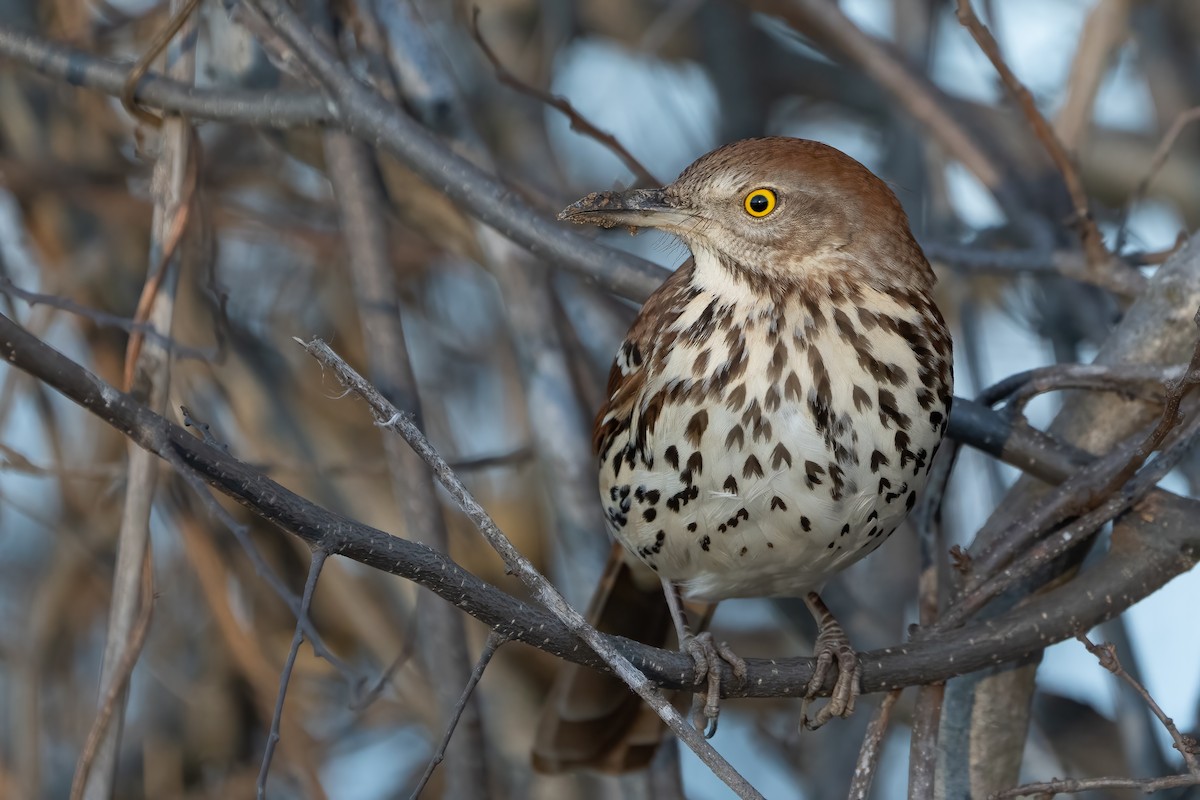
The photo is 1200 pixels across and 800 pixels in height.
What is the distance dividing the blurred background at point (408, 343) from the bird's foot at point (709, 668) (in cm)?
76

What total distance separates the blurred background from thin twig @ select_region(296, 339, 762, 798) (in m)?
1.31

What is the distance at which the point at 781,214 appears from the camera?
286 centimetres

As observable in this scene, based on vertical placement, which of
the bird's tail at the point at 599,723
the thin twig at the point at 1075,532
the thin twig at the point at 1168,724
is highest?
the bird's tail at the point at 599,723

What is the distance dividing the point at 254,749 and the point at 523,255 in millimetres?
1806

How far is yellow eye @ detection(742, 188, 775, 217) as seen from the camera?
2.85 metres

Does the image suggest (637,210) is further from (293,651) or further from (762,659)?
(293,651)

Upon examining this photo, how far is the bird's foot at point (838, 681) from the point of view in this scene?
258 cm

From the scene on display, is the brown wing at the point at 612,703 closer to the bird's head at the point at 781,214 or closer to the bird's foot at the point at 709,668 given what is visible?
the bird's foot at the point at 709,668

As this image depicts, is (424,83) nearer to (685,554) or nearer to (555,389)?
(555,389)

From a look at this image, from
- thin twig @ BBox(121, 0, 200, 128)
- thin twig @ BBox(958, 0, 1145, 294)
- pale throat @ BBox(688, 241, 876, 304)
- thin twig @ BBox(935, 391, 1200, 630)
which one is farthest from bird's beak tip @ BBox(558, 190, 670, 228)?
thin twig @ BBox(935, 391, 1200, 630)

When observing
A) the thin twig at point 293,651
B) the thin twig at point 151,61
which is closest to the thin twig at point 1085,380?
the thin twig at point 293,651

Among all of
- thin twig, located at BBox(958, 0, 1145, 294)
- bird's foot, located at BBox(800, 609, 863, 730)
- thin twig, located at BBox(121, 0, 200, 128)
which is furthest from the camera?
thin twig, located at BBox(958, 0, 1145, 294)

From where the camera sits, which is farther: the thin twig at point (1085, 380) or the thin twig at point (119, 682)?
the thin twig at point (1085, 380)

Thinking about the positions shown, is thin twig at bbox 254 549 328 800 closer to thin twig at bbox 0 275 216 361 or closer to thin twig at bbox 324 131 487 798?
thin twig at bbox 0 275 216 361
